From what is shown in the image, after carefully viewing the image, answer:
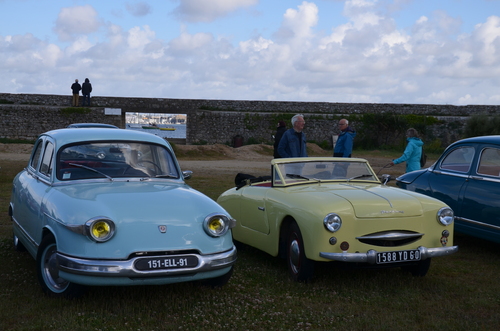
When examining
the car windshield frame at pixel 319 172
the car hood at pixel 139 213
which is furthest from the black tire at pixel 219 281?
the car windshield frame at pixel 319 172

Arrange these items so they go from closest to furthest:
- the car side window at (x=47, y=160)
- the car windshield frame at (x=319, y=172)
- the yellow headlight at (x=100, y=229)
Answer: the yellow headlight at (x=100, y=229) < the car side window at (x=47, y=160) < the car windshield frame at (x=319, y=172)

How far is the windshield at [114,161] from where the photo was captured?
5477 millimetres

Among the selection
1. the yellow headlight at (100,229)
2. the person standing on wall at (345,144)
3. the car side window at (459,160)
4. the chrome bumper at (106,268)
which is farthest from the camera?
the person standing on wall at (345,144)

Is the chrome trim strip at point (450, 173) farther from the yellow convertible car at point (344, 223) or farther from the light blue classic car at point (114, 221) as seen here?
the light blue classic car at point (114, 221)

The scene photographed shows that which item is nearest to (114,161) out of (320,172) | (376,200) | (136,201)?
(136,201)

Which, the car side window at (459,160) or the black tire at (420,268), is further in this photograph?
the car side window at (459,160)

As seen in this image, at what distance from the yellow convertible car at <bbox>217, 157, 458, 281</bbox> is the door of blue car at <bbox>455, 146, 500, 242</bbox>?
1.28 metres

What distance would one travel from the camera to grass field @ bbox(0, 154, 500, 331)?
429cm

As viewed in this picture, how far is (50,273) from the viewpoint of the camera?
15.6 ft

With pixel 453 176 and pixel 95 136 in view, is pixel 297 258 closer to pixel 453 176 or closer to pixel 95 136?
pixel 95 136

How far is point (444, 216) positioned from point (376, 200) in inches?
30.2

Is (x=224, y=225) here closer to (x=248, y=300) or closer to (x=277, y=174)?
(x=248, y=300)

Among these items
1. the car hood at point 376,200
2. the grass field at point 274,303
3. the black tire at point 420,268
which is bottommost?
the grass field at point 274,303

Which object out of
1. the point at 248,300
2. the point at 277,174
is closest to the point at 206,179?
the point at 277,174
